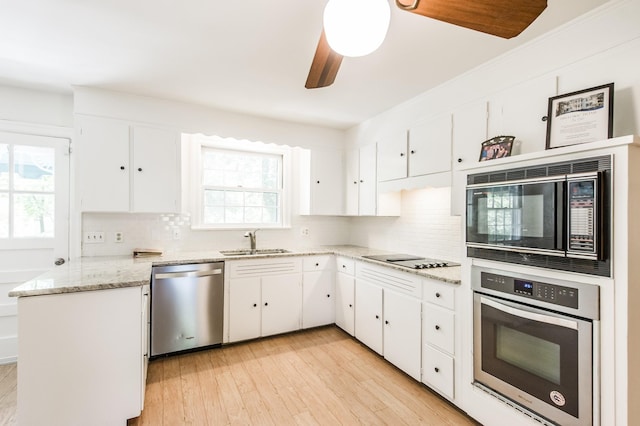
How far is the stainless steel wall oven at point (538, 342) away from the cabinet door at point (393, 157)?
1401 millimetres

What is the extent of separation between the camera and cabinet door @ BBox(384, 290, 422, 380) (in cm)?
238

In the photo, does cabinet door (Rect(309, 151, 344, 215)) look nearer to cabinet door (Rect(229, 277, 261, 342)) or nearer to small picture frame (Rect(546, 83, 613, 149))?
cabinet door (Rect(229, 277, 261, 342))

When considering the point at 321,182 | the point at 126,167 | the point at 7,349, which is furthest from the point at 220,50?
the point at 7,349

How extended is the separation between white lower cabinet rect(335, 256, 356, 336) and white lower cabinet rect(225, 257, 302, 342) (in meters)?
0.45

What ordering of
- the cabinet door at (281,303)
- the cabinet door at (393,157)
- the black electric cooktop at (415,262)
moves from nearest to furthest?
the black electric cooktop at (415,262) < the cabinet door at (393,157) < the cabinet door at (281,303)

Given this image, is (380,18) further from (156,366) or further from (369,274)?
(156,366)

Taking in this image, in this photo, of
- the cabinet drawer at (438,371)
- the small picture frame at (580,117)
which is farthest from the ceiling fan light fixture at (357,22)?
the cabinet drawer at (438,371)

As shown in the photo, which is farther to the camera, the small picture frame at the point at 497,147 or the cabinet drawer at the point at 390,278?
the cabinet drawer at the point at 390,278

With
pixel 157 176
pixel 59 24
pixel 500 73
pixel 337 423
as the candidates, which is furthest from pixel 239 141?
pixel 337 423

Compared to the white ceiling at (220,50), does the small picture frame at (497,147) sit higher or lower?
lower

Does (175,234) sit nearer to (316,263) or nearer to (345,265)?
(316,263)

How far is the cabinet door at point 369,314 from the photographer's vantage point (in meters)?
2.81

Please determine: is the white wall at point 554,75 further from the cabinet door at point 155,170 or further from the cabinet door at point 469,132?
the cabinet door at point 155,170

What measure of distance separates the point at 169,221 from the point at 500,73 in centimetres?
329
